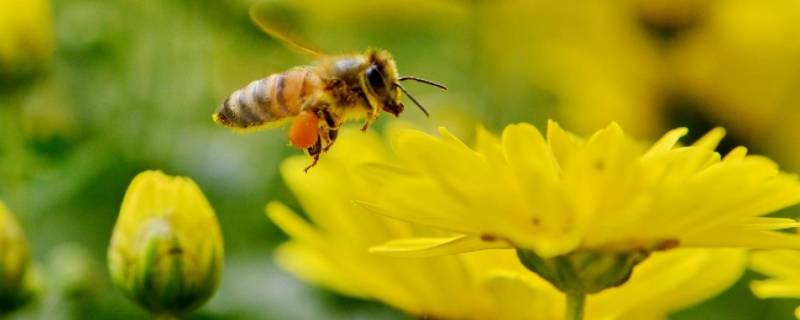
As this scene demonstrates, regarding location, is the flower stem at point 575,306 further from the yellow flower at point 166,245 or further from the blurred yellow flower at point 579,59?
the blurred yellow flower at point 579,59

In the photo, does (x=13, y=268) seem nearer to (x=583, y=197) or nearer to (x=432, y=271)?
(x=432, y=271)

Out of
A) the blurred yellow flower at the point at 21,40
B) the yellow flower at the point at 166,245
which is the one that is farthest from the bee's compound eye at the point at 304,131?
the blurred yellow flower at the point at 21,40

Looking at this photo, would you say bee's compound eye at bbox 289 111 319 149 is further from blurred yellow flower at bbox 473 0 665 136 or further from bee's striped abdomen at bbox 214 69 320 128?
blurred yellow flower at bbox 473 0 665 136

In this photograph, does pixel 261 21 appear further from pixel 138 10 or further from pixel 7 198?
pixel 138 10

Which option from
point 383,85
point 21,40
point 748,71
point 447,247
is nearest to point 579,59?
point 748,71

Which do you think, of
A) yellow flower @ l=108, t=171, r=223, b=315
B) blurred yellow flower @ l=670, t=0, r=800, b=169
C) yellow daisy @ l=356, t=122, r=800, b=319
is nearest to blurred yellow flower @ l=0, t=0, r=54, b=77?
yellow flower @ l=108, t=171, r=223, b=315

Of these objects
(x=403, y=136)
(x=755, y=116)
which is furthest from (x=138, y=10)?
(x=403, y=136)
